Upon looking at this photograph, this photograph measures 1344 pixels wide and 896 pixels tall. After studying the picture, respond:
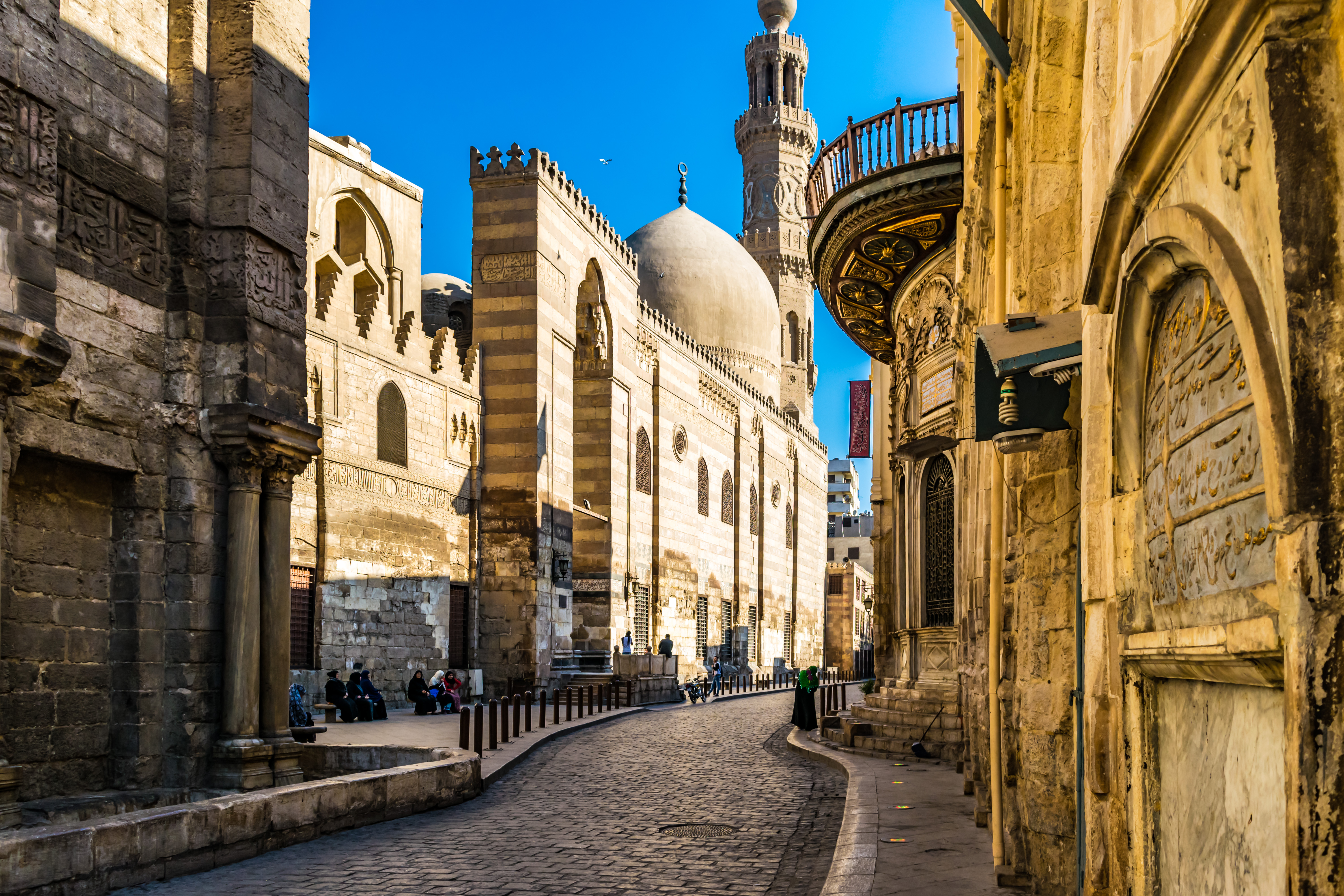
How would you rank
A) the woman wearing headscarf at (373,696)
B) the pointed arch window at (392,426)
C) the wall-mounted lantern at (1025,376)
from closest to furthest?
the wall-mounted lantern at (1025,376), the woman wearing headscarf at (373,696), the pointed arch window at (392,426)

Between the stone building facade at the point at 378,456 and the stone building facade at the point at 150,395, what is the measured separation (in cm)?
1044

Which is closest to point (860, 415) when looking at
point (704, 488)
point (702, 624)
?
point (704, 488)

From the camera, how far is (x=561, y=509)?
2752cm

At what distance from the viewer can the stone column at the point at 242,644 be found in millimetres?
8852

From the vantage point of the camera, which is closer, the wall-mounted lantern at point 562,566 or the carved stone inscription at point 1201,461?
the carved stone inscription at point 1201,461

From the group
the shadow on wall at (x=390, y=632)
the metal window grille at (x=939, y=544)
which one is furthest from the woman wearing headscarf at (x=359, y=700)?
the metal window grille at (x=939, y=544)

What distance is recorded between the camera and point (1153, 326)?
122 inches

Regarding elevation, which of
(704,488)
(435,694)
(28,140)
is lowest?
(435,694)

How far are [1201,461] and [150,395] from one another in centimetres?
795

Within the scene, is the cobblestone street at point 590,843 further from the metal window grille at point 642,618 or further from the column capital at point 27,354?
the metal window grille at point 642,618

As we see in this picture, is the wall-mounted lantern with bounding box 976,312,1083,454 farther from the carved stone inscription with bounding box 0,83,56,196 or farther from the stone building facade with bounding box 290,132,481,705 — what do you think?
the stone building facade with bounding box 290,132,481,705

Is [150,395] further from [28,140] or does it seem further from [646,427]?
[646,427]

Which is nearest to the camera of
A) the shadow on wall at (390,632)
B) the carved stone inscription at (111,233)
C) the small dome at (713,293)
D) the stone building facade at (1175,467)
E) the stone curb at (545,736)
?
the stone building facade at (1175,467)

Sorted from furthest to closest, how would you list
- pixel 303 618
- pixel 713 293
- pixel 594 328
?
pixel 713 293 → pixel 594 328 → pixel 303 618
